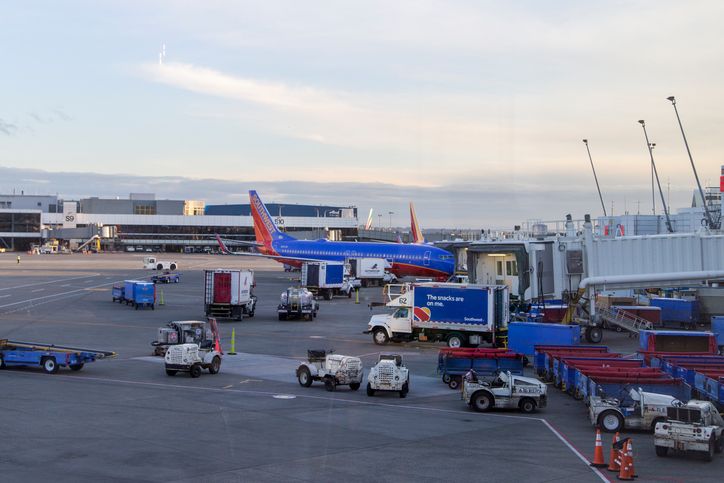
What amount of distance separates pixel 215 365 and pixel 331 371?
606cm

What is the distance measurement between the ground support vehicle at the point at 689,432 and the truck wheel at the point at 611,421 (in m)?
2.58

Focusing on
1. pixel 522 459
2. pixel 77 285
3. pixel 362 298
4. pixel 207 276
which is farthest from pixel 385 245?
pixel 522 459

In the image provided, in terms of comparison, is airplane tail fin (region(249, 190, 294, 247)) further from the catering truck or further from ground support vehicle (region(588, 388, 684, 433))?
ground support vehicle (region(588, 388, 684, 433))

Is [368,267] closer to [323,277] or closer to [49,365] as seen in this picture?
[323,277]

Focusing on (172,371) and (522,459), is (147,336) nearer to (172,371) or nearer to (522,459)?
(172,371)

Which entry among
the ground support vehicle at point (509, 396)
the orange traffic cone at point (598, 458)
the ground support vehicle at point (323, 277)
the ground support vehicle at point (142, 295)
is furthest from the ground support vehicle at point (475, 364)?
the ground support vehicle at point (323, 277)

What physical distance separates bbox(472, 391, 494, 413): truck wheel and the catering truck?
15153 mm

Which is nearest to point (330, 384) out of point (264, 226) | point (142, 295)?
point (142, 295)

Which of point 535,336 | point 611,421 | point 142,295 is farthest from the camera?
point 142,295

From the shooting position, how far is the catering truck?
1631 inches

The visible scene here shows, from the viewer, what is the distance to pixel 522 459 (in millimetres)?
19984

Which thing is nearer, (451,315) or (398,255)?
(451,315)

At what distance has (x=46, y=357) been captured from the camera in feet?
106

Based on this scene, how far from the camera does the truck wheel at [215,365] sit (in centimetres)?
3300
